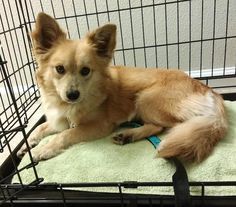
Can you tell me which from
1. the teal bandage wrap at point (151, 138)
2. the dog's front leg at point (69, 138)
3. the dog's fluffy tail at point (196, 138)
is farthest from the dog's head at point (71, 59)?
the dog's fluffy tail at point (196, 138)

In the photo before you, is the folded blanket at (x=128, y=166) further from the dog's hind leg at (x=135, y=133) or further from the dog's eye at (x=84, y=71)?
the dog's eye at (x=84, y=71)

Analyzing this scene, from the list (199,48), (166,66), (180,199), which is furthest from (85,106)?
(199,48)

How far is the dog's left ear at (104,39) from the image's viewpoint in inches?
55.4

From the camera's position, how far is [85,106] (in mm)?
1492

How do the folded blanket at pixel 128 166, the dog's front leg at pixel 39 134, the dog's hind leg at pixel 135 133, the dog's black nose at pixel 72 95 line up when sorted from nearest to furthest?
1. the folded blanket at pixel 128 166
2. the dog's black nose at pixel 72 95
3. the dog's hind leg at pixel 135 133
4. the dog's front leg at pixel 39 134

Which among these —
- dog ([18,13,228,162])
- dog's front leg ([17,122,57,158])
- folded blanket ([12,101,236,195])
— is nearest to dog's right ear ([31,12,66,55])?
dog ([18,13,228,162])

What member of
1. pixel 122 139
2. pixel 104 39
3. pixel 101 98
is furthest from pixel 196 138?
pixel 104 39

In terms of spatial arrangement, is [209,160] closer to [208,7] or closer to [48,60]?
[48,60]

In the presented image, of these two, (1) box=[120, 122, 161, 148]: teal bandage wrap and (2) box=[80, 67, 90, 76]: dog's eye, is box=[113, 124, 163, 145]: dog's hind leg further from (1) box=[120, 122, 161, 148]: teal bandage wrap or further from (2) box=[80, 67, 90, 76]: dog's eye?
(2) box=[80, 67, 90, 76]: dog's eye

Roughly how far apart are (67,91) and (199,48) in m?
1.50

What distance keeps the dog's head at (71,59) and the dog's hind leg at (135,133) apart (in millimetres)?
275

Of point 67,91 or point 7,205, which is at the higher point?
point 67,91

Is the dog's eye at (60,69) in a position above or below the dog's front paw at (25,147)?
above

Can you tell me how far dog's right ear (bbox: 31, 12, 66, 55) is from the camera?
135 cm
